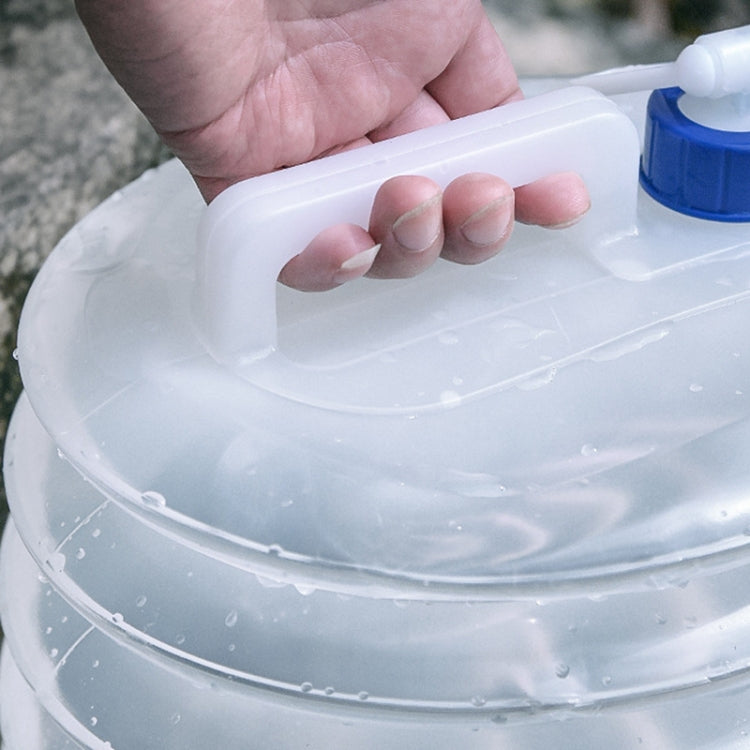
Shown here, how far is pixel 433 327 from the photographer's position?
75 centimetres

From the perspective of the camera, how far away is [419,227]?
2.28ft

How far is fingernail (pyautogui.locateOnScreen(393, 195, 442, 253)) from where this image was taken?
2.25 feet

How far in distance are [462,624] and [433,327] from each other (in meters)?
0.19

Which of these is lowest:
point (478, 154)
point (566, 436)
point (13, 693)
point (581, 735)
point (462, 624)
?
point (13, 693)

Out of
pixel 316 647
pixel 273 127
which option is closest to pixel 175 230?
pixel 273 127

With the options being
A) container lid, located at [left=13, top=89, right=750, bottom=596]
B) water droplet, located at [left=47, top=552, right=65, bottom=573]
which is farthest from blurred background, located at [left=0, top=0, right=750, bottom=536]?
container lid, located at [left=13, top=89, right=750, bottom=596]


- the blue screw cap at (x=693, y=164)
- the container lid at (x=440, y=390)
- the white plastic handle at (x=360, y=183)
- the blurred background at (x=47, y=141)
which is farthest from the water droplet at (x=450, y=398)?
the blurred background at (x=47, y=141)

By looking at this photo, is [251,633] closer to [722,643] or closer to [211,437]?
[211,437]

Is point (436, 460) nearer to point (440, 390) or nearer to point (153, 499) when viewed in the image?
point (440, 390)

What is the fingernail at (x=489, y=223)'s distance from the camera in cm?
70

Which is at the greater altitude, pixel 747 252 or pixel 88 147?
pixel 747 252

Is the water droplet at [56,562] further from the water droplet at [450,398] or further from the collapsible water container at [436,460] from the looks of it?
the water droplet at [450,398]

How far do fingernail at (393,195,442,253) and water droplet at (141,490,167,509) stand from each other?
21cm

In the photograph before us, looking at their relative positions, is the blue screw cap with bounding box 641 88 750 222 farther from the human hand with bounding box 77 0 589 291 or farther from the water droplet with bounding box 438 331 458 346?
the water droplet with bounding box 438 331 458 346
